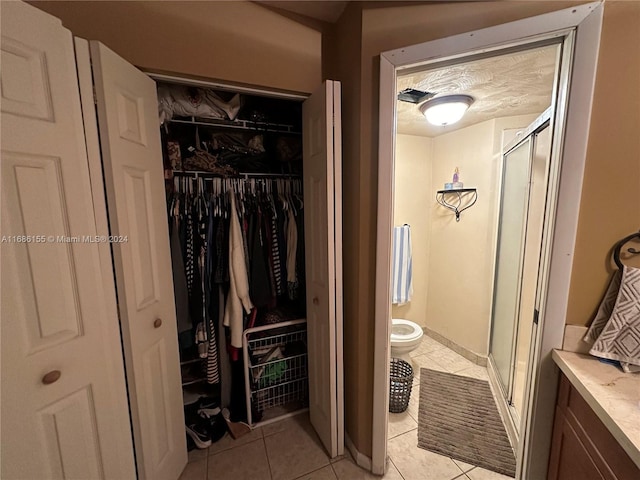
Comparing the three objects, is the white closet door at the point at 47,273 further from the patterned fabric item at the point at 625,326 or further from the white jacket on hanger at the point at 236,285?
the patterned fabric item at the point at 625,326

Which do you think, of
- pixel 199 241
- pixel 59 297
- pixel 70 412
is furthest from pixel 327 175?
pixel 70 412

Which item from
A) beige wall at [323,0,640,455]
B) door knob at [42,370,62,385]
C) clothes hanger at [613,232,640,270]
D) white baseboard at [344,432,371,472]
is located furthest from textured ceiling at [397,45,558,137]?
white baseboard at [344,432,371,472]

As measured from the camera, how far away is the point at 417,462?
1.49 m

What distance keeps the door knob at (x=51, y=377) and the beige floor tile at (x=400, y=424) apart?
1.74 m

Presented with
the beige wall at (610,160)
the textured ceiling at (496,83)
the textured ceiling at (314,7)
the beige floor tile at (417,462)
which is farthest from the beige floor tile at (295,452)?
the textured ceiling at (314,7)

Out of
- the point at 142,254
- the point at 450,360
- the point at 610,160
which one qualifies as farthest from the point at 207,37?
the point at 450,360

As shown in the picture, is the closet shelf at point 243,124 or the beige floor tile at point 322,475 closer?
the beige floor tile at point 322,475

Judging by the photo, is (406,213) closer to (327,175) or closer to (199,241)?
(327,175)

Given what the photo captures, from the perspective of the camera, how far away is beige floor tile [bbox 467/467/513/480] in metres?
1.39

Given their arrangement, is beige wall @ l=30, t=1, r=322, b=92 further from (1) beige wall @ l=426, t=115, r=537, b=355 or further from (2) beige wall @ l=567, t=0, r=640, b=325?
(1) beige wall @ l=426, t=115, r=537, b=355

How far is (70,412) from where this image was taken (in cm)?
88

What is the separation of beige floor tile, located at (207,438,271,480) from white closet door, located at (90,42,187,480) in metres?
0.22

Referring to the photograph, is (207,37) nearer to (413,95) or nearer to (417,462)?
(413,95)

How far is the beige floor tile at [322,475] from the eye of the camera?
4.59ft
